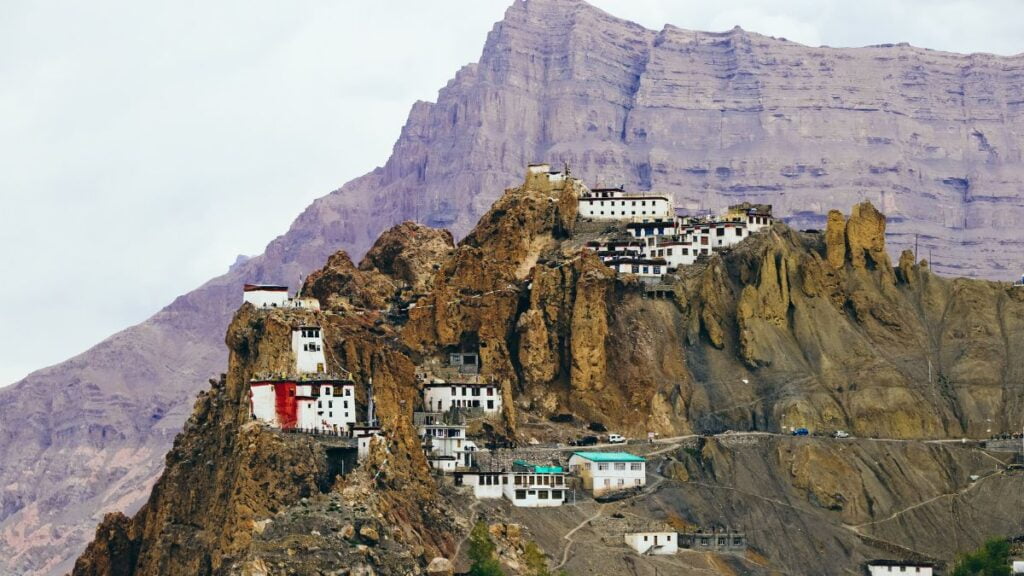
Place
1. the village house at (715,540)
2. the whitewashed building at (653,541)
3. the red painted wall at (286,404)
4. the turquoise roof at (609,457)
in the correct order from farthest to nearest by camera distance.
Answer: the turquoise roof at (609,457) < the village house at (715,540) < the whitewashed building at (653,541) < the red painted wall at (286,404)

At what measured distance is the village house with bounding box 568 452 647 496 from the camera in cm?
19350

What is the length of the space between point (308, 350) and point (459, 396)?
50.5 ft

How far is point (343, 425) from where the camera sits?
597ft

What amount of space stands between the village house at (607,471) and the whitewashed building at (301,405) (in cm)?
2153

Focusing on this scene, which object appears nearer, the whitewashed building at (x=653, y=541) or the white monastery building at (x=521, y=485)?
the whitewashed building at (x=653, y=541)

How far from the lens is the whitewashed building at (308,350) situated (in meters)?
188

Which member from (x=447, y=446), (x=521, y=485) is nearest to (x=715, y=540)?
(x=521, y=485)

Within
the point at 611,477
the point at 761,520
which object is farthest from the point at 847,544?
the point at 611,477

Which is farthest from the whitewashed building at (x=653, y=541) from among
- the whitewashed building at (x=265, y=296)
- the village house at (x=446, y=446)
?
the whitewashed building at (x=265, y=296)

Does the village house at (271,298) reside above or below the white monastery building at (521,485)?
above

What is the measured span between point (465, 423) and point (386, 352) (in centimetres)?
852

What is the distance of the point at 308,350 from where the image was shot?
189m

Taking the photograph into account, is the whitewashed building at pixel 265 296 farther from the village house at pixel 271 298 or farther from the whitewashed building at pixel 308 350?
the whitewashed building at pixel 308 350

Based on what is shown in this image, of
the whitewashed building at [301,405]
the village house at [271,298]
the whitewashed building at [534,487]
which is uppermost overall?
the village house at [271,298]
